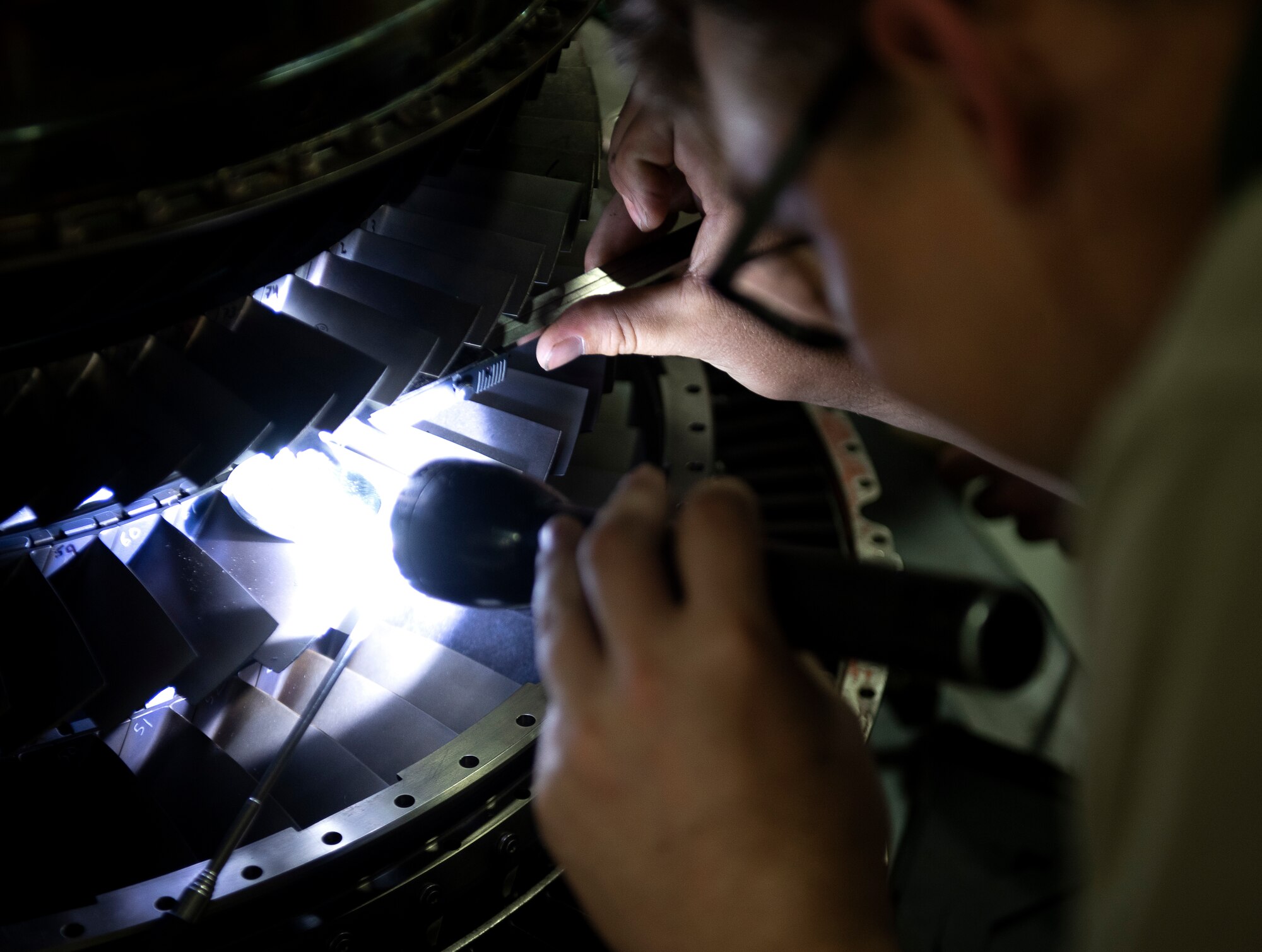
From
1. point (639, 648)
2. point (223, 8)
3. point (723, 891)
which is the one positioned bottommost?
point (723, 891)

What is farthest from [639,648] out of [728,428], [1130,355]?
[728,428]

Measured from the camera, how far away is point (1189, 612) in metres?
0.48

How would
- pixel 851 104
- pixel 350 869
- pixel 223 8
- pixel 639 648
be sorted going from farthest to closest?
pixel 350 869 → pixel 223 8 → pixel 639 648 → pixel 851 104

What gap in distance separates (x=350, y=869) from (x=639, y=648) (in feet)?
1.93

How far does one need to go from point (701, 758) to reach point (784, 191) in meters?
0.41

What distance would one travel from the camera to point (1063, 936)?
1584 millimetres

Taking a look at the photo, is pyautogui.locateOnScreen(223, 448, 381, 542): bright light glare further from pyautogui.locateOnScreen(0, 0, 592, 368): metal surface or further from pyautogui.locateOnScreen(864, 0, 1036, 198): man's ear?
pyautogui.locateOnScreen(864, 0, 1036, 198): man's ear

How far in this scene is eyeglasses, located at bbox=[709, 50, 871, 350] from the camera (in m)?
0.65

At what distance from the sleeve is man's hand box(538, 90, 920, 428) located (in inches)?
38.9

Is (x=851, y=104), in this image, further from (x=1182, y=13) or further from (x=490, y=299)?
(x=490, y=299)

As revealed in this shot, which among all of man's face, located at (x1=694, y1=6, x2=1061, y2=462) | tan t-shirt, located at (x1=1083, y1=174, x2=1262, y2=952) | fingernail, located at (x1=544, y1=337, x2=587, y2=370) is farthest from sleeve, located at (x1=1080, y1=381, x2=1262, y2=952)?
fingernail, located at (x1=544, y1=337, x2=587, y2=370)

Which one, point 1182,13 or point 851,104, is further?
point 851,104

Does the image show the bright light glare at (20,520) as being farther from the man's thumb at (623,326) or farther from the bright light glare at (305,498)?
the man's thumb at (623,326)

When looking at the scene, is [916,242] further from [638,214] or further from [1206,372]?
[638,214]
